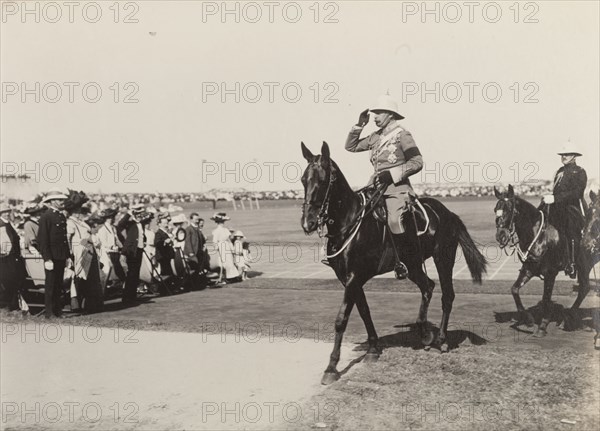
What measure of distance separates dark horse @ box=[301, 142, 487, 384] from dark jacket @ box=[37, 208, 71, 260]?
576 centimetres

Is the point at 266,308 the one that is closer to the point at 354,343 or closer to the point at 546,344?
the point at 354,343

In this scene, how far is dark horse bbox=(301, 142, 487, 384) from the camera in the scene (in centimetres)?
652

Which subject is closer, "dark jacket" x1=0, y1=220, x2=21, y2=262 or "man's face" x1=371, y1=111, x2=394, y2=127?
"man's face" x1=371, y1=111, x2=394, y2=127

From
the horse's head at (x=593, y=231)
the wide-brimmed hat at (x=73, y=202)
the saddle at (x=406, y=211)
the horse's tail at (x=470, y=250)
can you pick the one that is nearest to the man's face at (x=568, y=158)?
the horse's head at (x=593, y=231)

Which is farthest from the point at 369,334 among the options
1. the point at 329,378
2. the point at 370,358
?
the point at 329,378

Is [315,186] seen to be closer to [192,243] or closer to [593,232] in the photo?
[593,232]

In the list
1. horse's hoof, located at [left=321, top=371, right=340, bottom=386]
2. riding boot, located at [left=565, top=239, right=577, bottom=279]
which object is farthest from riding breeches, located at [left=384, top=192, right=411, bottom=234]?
riding boot, located at [left=565, top=239, right=577, bottom=279]

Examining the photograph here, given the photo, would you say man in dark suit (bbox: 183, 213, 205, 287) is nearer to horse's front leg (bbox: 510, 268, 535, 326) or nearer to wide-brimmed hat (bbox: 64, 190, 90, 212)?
wide-brimmed hat (bbox: 64, 190, 90, 212)

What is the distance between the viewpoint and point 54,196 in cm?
1090

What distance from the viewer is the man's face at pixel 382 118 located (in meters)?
7.57

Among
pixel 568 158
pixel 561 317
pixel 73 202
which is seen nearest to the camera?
pixel 568 158

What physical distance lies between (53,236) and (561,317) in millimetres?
8615

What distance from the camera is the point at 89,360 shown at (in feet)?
25.4

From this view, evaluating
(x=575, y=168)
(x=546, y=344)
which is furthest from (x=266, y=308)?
(x=575, y=168)
